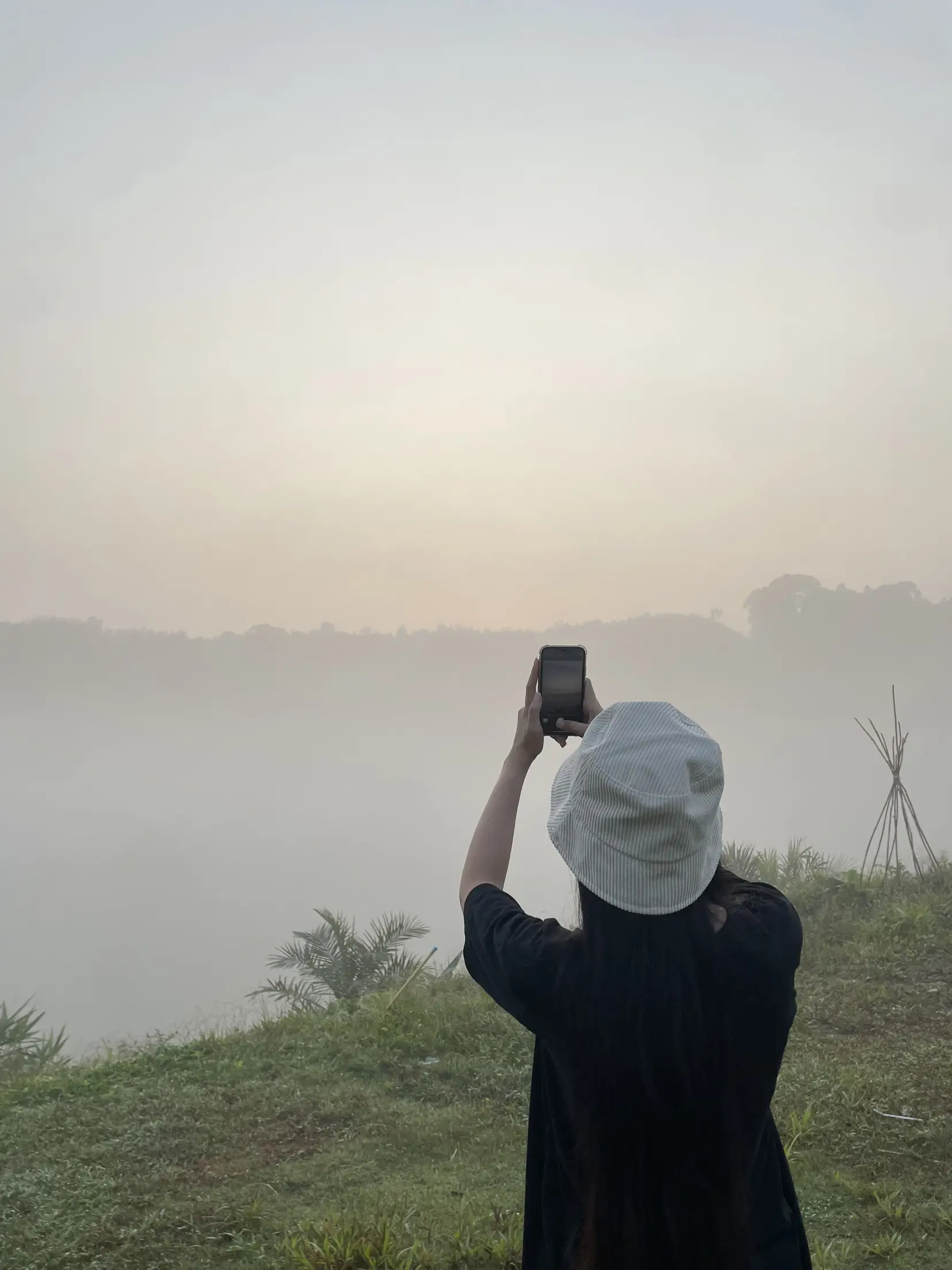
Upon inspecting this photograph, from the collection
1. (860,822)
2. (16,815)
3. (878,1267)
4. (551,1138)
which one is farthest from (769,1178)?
(16,815)

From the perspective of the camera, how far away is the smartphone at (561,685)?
1438 millimetres

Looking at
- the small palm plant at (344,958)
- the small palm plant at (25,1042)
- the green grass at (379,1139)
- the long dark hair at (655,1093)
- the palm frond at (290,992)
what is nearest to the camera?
the long dark hair at (655,1093)

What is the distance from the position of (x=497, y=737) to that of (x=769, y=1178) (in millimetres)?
50036

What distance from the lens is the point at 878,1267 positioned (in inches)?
107

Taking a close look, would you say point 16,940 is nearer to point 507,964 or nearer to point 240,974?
point 240,974

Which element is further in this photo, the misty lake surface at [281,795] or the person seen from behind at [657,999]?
the misty lake surface at [281,795]

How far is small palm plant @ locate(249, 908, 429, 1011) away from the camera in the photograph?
295 inches

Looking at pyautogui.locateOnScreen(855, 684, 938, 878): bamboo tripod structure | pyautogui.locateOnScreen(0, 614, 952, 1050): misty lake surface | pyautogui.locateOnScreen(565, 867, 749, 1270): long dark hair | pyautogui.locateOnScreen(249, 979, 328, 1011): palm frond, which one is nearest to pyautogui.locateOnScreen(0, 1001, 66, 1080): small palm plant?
pyautogui.locateOnScreen(249, 979, 328, 1011): palm frond

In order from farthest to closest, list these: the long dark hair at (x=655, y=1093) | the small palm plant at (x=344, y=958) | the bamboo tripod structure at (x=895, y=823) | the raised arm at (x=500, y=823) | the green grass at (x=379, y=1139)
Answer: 1. the bamboo tripod structure at (x=895, y=823)
2. the small palm plant at (x=344, y=958)
3. the green grass at (x=379, y=1139)
4. the raised arm at (x=500, y=823)
5. the long dark hair at (x=655, y=1093)

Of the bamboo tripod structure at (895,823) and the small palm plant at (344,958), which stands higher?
the bamboo tripod structure at (895,823)

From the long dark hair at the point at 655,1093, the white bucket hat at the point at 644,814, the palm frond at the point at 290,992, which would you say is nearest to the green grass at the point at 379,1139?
the palm frond at the point at 290,992

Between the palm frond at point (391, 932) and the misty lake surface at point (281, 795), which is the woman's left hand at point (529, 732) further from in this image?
the misty lake surface at point (281, 795)

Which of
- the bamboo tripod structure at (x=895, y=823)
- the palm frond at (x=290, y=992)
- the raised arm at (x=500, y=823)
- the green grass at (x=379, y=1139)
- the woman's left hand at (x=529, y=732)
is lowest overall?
the palm frond at (x=290, y=992)

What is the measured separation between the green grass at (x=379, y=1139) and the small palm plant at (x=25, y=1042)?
1118 millimetres
